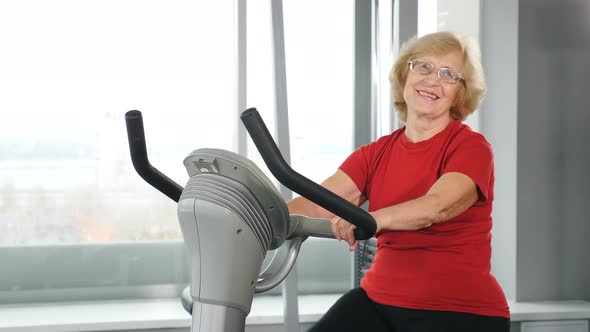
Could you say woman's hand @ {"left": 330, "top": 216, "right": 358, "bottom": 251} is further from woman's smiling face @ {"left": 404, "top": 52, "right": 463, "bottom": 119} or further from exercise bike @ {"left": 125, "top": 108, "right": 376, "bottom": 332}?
woman's smiling face @ {"left": 404, "top": 52, "right": 463, "bottom": 119}

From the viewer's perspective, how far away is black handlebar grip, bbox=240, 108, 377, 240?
1267 mm

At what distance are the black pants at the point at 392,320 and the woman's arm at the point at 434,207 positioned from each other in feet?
0.84

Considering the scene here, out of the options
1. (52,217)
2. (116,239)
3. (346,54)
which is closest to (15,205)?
(52,217)

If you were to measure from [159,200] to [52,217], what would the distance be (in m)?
0.51

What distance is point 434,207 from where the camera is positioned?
1.64m

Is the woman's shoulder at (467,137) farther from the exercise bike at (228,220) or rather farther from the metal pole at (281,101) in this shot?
the metal pole at (281,101)

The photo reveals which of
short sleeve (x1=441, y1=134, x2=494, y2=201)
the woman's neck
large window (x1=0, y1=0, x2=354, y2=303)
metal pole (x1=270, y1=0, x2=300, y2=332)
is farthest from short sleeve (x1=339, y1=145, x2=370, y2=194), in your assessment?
large window (x1=0, y1=0, x2=354, y2=303)

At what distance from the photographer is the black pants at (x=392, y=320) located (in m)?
1.82

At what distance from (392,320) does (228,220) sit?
2.22 feet

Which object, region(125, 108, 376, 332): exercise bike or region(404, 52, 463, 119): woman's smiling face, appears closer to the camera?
region(125, 108, 376, 332): exercise bike

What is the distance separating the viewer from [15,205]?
3855 millimetres

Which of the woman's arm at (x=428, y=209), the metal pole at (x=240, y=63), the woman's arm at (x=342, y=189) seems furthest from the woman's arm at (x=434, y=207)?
the metal pole at (x=240, y=63)

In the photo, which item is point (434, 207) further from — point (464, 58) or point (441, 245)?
point (464, 58)

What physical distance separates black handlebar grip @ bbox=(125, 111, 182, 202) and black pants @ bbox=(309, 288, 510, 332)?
22.3 inches
